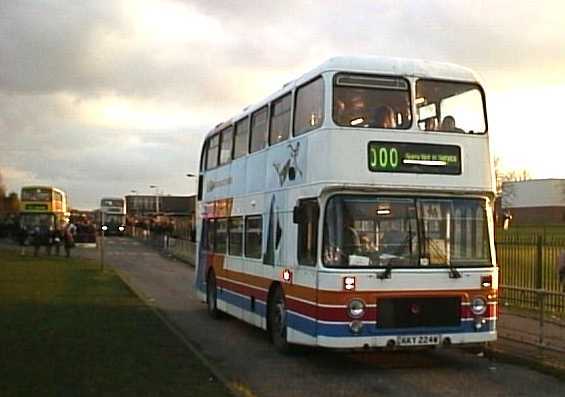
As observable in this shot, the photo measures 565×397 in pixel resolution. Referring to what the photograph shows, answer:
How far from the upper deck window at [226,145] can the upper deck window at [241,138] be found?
46cm

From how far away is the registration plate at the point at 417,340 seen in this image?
1211 cm

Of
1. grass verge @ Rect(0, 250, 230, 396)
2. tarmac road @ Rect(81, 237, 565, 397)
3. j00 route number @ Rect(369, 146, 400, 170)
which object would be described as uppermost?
j00 route number @ Rect(369, 146, 400, 170)

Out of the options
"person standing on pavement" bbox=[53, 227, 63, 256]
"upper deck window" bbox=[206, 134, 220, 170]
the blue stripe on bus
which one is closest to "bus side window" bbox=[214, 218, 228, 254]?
"upper deck window" bbox=[206, 134, 220, 170]

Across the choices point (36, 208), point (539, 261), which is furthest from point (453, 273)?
point (36, 208)

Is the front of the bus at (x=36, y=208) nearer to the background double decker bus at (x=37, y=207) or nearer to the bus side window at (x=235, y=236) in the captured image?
the background double decker bus at (x=37, y=207)

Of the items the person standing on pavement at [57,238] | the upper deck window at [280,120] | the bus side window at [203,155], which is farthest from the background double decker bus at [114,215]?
the upper deck window at [280,120]

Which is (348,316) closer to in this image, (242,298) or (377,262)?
(377,262)

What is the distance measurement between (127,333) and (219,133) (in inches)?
233

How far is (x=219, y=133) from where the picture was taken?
782 inches

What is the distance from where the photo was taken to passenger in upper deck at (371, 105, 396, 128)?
1252 centimetres

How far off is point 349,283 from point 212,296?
8331 mm

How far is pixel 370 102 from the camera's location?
12617mm

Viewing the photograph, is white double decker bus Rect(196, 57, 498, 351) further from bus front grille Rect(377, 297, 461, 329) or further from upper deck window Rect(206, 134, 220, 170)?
upper deck window Rect(206, 134, 220, 170)

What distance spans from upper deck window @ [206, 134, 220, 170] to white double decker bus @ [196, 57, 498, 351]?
21.5 feet
